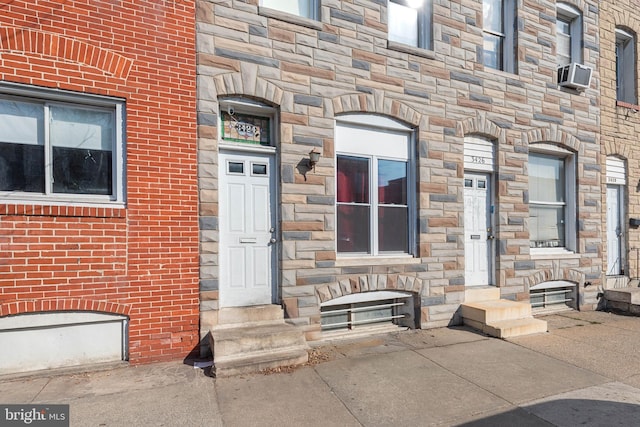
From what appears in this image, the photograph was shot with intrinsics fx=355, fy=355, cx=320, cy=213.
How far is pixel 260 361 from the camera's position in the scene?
4195 mm

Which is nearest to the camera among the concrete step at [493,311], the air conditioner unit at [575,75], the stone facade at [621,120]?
the concrete step at [493,311]

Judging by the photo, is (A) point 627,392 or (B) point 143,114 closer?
(A) point 627,392

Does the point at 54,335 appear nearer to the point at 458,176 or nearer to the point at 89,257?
the point at 89,257

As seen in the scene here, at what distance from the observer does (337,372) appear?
167 inches

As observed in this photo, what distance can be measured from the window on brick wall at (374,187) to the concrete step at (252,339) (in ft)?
5.29

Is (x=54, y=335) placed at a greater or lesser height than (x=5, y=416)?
greater

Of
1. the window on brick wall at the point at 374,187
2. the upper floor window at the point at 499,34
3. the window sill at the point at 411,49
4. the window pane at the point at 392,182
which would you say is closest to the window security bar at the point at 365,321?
the window on brick wall at the point at 374,187

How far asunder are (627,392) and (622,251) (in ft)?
20.0

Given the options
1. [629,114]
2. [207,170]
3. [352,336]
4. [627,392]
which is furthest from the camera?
[629,114]

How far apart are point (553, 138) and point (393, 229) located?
4209 mm

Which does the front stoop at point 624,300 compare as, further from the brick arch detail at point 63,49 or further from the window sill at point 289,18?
the brick arch detail at point 63,49

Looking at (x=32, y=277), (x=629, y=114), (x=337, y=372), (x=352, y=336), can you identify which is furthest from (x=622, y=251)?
(x=32, y=277)

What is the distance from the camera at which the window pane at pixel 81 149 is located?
14.0ft

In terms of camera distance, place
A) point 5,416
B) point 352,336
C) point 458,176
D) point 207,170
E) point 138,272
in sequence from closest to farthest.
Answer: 1. point 5,416
2. point 138,272
3. point 207,170
4. point 352,336
5. point 458,176
